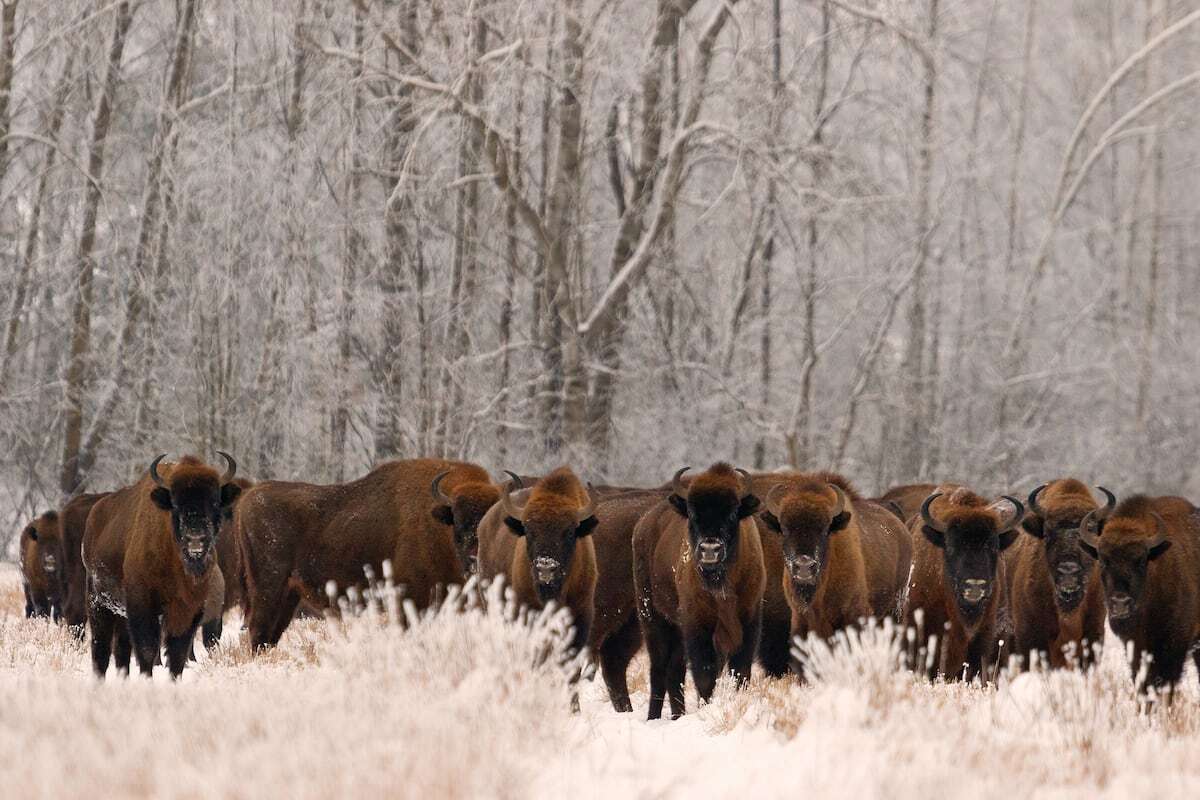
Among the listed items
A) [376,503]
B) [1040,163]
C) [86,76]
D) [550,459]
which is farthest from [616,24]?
[1040,163]

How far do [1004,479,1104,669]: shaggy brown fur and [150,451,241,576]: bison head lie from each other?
631 centimetres

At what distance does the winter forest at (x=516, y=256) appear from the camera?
84.2 ft

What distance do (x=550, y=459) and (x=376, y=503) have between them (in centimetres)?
1181

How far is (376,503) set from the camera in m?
13.7

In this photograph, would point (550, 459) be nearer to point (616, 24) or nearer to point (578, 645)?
point (616, 24)

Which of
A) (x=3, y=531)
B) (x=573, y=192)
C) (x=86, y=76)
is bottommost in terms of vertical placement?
(x=3, y=531)

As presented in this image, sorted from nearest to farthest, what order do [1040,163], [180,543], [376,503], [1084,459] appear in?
[180,543] < [376,503] < [1084,459] < [1040,163]

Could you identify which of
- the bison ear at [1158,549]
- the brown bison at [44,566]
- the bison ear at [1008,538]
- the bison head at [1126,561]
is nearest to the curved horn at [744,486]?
the bison ear at [1008,538]

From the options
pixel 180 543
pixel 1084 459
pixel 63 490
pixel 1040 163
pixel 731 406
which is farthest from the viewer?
pixel 1040 163

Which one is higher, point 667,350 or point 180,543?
point 667,350

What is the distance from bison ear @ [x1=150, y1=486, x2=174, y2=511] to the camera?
12.2 meters

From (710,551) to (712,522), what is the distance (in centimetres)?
30

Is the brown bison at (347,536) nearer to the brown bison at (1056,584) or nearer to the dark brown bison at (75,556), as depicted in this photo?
the dark brown bison at (75,556)

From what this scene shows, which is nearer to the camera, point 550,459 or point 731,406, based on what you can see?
point 550,459
